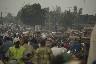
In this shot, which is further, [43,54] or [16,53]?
[43,54]

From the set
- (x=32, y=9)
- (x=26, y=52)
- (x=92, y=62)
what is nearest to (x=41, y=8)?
(x=32, y=9)

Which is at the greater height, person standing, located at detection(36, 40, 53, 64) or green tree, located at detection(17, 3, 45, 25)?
green tree, located at detection(17, 3, 45, 25)

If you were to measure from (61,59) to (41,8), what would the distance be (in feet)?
38.0

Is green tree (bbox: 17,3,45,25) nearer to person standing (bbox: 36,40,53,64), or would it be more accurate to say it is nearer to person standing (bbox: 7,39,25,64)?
person standing (bbox: 36,40,53,64)

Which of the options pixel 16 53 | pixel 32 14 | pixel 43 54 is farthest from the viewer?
pixel 32 14

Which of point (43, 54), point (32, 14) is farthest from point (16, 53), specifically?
point (32, 14)

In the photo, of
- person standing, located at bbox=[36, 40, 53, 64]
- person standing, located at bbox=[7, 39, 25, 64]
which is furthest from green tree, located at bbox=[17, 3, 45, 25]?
person standing, located at bbox=[7, 39, 25, 64]

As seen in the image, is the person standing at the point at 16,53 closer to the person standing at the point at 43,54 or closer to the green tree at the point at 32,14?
the person standing at the point at 43,54

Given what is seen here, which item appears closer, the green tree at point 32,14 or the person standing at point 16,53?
the person standing at point 16,53

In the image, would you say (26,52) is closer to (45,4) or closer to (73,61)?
(73,61)

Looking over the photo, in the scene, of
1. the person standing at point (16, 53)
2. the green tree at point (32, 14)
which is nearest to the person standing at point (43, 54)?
the person standing at point (16, 53)

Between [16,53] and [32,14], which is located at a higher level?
[32,14]

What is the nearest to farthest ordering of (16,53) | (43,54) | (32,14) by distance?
(16,53) → (43,54) → (32,14)

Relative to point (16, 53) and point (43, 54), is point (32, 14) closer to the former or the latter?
Result: point (43, 54)
